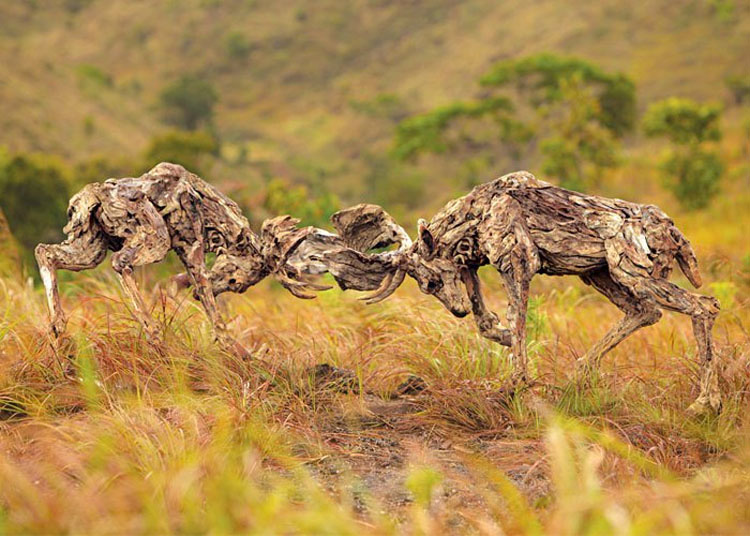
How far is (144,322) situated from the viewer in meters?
4.97

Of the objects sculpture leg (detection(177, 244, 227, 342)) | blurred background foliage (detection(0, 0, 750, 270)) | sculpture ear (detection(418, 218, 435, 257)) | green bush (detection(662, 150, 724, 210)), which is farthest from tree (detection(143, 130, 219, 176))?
sculpture ear (detection(418, 218, 435, 257))

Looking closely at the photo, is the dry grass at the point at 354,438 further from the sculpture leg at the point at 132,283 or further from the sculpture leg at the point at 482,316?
the sculpture leg at the point at 482,316

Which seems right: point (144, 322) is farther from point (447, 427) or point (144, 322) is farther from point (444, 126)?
point (444, 126)

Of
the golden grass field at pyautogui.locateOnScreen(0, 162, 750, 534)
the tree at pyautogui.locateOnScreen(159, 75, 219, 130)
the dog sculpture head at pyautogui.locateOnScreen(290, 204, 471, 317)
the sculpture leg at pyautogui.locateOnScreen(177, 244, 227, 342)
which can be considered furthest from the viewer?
the tree at pyautogui.locateOnScreen(159, 75, 219, 130)

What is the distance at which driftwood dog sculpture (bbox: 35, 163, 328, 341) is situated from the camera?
16.0 feet

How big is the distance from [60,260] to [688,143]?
17.1 meters

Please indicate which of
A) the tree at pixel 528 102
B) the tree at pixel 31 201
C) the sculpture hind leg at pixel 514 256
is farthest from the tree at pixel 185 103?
the sculpture hind leg at pixel 514 256

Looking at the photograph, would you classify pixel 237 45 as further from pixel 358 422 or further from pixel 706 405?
pixel 706 405

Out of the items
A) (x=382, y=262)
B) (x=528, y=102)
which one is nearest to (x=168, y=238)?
(x=382, y=262)

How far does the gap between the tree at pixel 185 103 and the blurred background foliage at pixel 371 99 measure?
0.39 feet

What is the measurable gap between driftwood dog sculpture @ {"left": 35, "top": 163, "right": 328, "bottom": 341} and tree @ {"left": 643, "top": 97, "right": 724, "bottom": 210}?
15.1 metres

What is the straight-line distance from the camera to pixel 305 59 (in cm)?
6619

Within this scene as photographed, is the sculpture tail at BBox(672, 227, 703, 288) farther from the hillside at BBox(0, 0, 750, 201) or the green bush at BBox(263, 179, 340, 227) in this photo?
the hillside at BBox(0, 0, 750, 201)

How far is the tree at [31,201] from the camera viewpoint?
1422 cm
